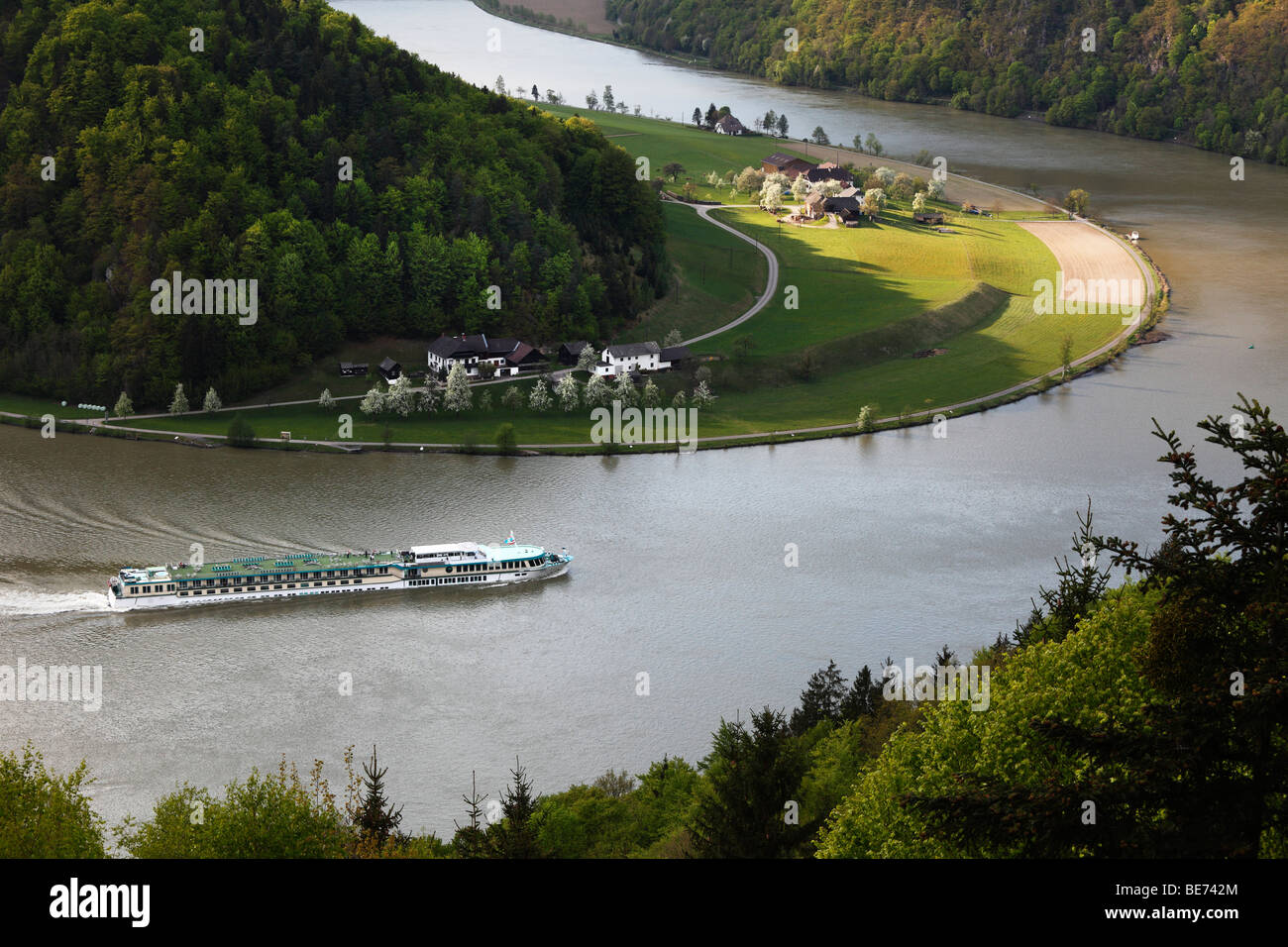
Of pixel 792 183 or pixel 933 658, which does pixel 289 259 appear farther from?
pixel 792 183

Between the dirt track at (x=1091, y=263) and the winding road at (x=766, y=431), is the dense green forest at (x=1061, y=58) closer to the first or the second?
the dirt track at (x=1091, y=263)

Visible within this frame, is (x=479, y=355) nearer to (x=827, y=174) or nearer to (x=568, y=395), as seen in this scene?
(x=568, y=395)

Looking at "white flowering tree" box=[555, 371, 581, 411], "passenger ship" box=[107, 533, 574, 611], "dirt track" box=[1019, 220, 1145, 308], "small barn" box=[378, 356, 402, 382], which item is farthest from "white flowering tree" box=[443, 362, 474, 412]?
"dirt track" box=[1019, 220, 1145, 308]

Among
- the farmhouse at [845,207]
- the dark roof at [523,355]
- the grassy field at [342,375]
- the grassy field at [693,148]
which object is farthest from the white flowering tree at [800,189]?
the grassy field at [342,375]

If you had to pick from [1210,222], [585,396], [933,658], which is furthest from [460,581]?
[1210,222]

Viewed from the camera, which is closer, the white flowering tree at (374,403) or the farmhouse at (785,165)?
the white flowering tree at (374,403)

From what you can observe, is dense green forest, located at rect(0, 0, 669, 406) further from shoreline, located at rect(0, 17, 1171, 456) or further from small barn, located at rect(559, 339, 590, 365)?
shoreline, located at rect(0, 17, 1171, 456)
